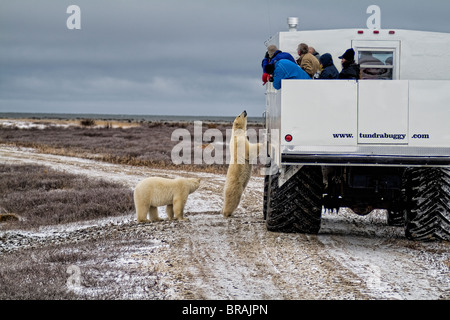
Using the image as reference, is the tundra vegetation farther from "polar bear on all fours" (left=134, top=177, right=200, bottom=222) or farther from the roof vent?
the roof vent

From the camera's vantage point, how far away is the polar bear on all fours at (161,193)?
11578 millimetres

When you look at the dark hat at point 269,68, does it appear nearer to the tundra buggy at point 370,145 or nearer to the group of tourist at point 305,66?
the group of tourist at point 305,66

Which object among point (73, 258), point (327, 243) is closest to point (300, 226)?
point (327, 243)

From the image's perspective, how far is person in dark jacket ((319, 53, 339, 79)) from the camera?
9.47m

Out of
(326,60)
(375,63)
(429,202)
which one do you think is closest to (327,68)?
(326,60)

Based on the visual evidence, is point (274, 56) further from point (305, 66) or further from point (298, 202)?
point (298, 202)

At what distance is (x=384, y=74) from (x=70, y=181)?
11973 mm

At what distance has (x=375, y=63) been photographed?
34.2 ft

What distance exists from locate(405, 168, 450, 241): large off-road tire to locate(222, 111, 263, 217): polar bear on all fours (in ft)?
10.5

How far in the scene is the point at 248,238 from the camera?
31.3 feet

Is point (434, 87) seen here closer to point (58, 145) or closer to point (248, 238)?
point (248, 238)

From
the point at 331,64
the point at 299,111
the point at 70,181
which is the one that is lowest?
the point at 70,181

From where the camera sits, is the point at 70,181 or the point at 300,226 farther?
the point at 70,181
